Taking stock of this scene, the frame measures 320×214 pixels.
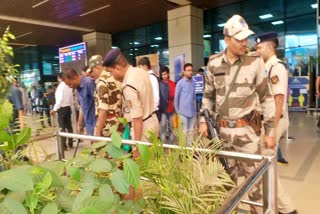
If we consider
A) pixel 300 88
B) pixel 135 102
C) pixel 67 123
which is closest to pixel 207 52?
pixel 300 88

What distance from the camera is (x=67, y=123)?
570 centimetres

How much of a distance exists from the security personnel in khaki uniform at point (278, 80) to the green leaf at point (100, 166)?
6.26 ft

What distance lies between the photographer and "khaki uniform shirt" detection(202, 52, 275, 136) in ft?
6.35

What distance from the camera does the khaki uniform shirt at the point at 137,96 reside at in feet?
7.09

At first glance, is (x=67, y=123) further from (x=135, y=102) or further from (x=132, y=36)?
(x=132, y=36)

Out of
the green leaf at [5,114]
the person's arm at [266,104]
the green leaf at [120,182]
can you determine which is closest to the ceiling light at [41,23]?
the person's arm at [266,104]

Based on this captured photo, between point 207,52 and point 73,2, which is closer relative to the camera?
point 73,2

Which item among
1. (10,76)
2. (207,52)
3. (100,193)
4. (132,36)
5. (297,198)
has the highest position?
(132,36)

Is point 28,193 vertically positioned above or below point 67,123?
above

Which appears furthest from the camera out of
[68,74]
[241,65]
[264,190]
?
[68,74]

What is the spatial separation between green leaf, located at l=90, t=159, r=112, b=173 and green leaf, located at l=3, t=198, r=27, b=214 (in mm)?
219

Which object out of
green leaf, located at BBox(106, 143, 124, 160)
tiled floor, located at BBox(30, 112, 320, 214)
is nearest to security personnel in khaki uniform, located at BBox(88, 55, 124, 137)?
tiled floor, located at BBox(30, 112, 320, 214)

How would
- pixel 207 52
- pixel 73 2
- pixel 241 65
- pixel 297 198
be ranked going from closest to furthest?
pixel 241 65, pixel 297 198, pixel 73 2, pixel 207 52

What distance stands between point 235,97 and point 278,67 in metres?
1.07
